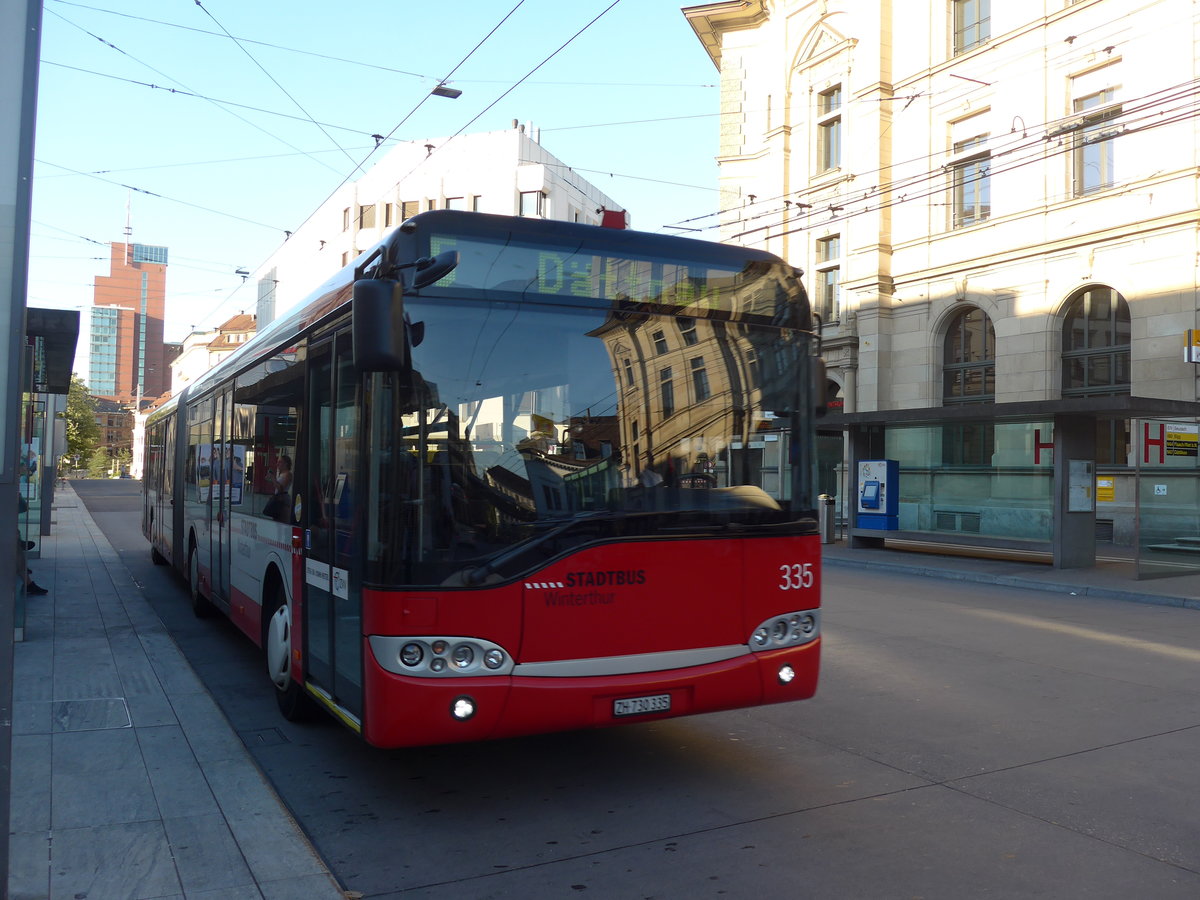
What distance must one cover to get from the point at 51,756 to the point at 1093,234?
2502 centimetres

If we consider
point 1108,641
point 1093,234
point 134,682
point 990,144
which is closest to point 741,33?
point 990,144

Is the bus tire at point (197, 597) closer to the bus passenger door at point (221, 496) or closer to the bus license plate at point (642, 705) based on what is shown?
the bus passenger door at point (221, 496)

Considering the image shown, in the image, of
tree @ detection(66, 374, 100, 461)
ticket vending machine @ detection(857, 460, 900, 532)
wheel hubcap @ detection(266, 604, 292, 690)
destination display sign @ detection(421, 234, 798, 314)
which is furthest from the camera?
tree @ detection(66, 374, 100, 461)

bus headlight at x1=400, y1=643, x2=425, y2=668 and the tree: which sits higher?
the tree

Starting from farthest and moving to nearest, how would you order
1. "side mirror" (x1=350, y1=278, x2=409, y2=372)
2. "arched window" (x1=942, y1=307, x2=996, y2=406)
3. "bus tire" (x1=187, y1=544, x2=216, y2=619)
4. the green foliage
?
the green foliage
"arched window" (x1=942, y1=307, x2=996, y2=406)
"bus tire" (x1=187, y1=544, x2=216, y2=619)
"side mirror" (x1=350, y1=278, x2=409, y2=372)

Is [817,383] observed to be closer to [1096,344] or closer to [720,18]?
[1096,344]

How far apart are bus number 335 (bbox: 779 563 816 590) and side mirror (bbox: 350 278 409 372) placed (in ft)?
7.58

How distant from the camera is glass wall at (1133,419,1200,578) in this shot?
16.3 m

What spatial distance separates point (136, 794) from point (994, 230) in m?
26.9

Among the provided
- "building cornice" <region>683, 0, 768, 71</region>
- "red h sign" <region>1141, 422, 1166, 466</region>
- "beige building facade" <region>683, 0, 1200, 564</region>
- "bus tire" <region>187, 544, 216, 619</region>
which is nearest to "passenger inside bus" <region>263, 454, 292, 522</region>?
"bus tire" <region>187, 544, 216, 619</region>

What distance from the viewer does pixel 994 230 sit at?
27.5m

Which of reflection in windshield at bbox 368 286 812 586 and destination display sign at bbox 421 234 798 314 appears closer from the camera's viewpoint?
reflection in windshield at bbox 368 286 812 586

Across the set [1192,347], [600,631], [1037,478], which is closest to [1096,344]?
[1192,347]

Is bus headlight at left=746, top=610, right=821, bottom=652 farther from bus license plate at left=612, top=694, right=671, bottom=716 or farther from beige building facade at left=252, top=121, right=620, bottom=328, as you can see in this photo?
beige building facade at left=252, top=121, right=620, bottom=328
